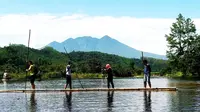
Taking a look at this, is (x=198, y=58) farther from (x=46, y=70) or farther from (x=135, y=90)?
(x=135, y=90)

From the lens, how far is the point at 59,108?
22.5m

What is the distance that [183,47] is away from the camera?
361 ft

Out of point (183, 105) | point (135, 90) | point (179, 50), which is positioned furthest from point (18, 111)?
point (179, 50)

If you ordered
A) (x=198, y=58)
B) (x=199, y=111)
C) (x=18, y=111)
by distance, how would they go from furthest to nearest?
(x=198, y=58)
(x=18, y=111)
(x=199, y=111)

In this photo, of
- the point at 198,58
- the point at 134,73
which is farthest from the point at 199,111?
the point at 134,73

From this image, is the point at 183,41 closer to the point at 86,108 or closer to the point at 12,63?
the point at 12,63

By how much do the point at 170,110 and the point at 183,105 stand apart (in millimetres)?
2305

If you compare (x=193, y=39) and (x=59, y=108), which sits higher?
(x=193, y=39)

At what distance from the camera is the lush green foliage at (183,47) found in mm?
103938

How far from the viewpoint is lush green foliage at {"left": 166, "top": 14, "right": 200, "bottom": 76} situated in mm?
103938

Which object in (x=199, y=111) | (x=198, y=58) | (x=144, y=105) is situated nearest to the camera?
(x=199, y=111)

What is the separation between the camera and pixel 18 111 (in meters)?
21.5

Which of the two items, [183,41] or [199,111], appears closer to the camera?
[199,111]

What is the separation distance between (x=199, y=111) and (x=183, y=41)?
3620 inches
